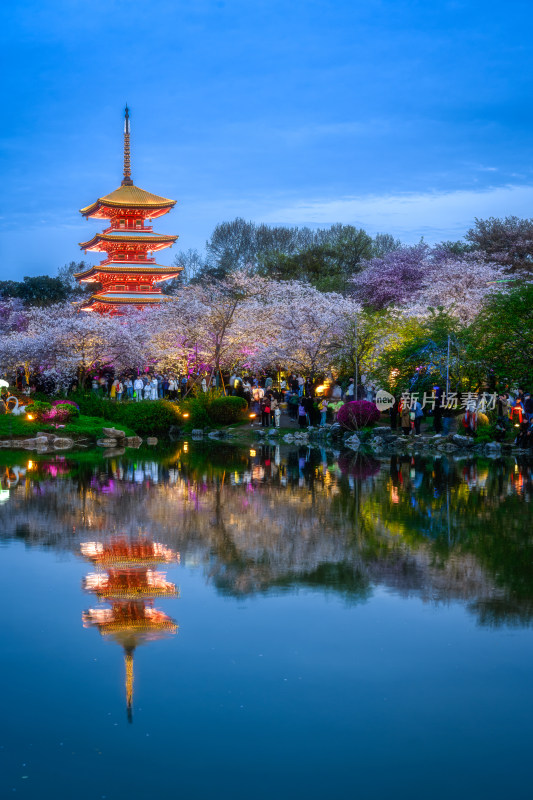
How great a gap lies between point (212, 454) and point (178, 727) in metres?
21.6

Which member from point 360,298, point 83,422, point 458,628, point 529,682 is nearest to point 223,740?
point 529,682

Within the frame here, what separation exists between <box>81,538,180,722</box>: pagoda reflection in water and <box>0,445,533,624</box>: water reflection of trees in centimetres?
49

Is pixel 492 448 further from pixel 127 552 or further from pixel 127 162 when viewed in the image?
pixel 127 162

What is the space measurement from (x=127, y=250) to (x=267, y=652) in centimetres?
5577

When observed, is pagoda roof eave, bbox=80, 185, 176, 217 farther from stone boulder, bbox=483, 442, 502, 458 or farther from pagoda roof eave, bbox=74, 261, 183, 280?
stone boulder, bbox=483, 442, 502, 458

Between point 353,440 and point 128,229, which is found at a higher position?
point 128,229

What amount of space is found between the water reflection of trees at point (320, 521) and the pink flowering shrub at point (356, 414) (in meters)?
9.71

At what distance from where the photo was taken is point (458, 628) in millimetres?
8109

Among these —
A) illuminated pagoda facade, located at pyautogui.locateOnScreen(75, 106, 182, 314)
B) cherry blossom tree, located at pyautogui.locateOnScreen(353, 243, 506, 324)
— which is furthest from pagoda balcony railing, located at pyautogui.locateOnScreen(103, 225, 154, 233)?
cherry blossom tree, located at pyautogui.locateOnScreen(353, 243, 506, 324)

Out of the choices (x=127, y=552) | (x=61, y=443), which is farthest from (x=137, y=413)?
(x=127, y=552)

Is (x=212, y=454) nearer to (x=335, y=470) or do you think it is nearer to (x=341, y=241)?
(x=335, y=470)

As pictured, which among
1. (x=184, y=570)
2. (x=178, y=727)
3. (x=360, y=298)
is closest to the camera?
(x=178, y=727)

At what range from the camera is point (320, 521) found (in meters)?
13.6

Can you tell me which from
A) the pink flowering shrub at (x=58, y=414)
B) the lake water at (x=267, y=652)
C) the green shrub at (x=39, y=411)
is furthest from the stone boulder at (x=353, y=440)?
the lake water at (x=267, y=652)
